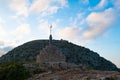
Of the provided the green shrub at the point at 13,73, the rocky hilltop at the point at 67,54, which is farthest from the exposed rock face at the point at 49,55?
the rocky hilltop at the point at 67,54

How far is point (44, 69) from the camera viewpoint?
52.2 metres

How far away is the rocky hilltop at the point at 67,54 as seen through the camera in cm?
15239

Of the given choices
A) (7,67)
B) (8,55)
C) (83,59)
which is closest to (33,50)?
(8,55)

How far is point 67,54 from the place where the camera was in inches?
6196

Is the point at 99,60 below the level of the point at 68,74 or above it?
above

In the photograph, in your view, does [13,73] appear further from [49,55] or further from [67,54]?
[67,54]

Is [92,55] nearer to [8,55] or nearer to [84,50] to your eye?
[84,50]

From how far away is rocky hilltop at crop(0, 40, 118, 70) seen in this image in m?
152

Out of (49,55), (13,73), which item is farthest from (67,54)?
(13,73)

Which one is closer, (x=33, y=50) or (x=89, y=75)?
(x=89, y=75)

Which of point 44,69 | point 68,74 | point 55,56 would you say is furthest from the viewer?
point 55,56

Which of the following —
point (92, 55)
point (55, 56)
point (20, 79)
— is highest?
point (92, 55)

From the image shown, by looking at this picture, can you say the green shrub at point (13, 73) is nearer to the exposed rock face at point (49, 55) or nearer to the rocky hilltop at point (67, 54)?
the exposed rock face at point (49, 55)

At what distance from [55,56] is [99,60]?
108 m
